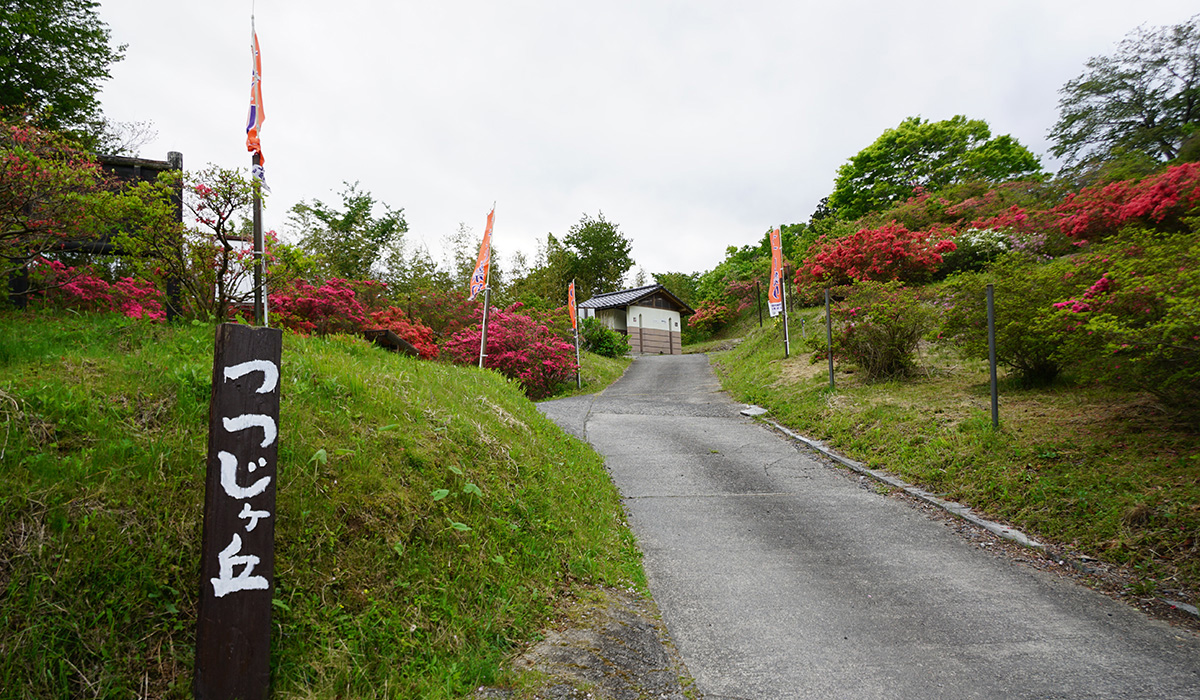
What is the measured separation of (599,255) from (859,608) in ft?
121

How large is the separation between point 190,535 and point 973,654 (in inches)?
162

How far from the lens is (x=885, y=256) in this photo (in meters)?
15.3

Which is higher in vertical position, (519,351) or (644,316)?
(644,316)

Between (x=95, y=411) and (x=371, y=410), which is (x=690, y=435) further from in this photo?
(x=95, y=411)

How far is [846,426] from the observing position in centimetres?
771

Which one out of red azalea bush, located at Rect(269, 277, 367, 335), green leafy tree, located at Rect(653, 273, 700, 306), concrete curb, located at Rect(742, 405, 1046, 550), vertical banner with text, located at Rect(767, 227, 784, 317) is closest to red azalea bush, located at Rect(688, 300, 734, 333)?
green leafy tree, located at Rect(653, 273, 700, 306)

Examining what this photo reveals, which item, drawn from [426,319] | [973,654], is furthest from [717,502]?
[426,319]

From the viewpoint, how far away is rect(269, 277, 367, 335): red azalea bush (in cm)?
878

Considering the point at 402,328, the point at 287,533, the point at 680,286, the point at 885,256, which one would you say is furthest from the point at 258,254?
the point at 680,286

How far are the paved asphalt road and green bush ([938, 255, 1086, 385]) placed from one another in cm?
291

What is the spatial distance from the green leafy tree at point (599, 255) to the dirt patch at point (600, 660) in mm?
35829

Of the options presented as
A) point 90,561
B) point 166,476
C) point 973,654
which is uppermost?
point 166,476

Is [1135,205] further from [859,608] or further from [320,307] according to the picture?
[320,307]

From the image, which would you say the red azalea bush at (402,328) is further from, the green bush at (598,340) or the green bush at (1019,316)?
the green bush at (598,340)
